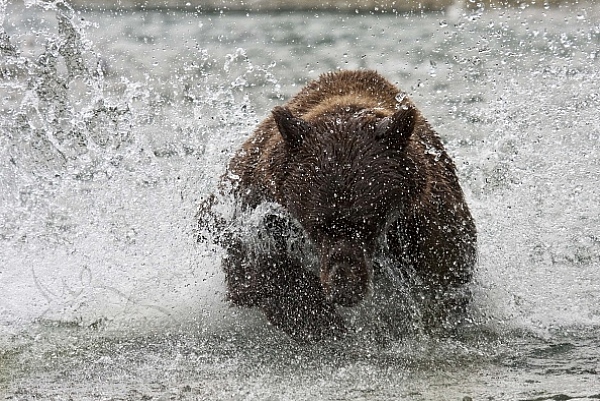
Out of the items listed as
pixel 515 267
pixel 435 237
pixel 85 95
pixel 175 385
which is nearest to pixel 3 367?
pixel 175 385

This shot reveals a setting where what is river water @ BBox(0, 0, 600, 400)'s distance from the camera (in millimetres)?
5016

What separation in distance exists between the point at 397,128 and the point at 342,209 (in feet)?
1.74

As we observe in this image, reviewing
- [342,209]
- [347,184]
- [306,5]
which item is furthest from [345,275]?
[306,5]

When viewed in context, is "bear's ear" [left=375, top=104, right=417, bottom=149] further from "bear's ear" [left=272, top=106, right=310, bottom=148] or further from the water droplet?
the water droplet

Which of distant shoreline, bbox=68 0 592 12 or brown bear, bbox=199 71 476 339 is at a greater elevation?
distant shoreline, bbox=68 0 592 12

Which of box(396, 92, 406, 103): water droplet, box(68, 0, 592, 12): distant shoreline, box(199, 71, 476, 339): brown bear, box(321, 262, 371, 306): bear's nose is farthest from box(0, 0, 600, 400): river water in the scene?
box(68, 0, 592, 12): distant shoreline

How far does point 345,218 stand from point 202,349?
1.16 metres

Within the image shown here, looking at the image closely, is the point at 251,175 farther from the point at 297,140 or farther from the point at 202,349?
the point at 202,349

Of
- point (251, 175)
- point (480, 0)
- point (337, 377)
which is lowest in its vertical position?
point (337, 377)

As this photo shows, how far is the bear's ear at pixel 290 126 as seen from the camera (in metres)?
5.23

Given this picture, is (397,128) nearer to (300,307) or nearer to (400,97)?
(400,97)

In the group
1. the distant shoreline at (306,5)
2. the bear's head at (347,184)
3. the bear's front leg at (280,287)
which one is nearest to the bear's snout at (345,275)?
the bear's head at (347,184)

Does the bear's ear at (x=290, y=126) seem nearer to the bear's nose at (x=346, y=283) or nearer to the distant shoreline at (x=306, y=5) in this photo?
the bear's nose at (x=346, y=283)

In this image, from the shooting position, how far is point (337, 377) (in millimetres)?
5004
